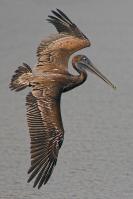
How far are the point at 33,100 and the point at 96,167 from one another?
6355 mm

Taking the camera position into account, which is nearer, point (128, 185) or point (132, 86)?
point (128, 185)

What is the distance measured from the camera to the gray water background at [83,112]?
19062mm

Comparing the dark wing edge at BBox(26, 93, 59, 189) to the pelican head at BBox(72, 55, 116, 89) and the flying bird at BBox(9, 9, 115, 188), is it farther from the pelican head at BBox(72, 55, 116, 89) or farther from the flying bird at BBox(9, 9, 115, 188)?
the pelican head at BBox(72, 55, 116, 89)

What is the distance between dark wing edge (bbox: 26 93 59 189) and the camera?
12734 mm

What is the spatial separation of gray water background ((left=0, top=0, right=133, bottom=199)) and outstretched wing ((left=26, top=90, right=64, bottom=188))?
15.8 feet

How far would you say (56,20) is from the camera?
50.6ft

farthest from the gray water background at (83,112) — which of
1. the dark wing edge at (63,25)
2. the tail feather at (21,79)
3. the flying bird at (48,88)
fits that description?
the tail feather at (21,79)

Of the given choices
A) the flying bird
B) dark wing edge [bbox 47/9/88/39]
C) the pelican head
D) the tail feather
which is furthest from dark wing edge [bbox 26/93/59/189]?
dark wing edge [bbox 47/9/88/39]

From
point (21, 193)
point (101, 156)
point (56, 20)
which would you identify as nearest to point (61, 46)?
point (56, 20)

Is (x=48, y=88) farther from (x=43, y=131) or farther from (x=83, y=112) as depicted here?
(x=83, y=112)

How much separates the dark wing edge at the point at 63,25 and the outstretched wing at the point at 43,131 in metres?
1.76

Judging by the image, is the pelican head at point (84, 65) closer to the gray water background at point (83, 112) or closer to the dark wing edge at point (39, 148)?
the dark wing edge at point (39, 148)

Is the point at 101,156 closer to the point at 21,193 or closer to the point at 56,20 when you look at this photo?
the point at 21,193

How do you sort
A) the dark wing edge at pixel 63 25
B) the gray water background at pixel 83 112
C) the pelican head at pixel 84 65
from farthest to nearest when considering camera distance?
the gray water background at pixel 83 112, the dark wing edge at pixel 63 25, the pelican head at pixel 84 65
